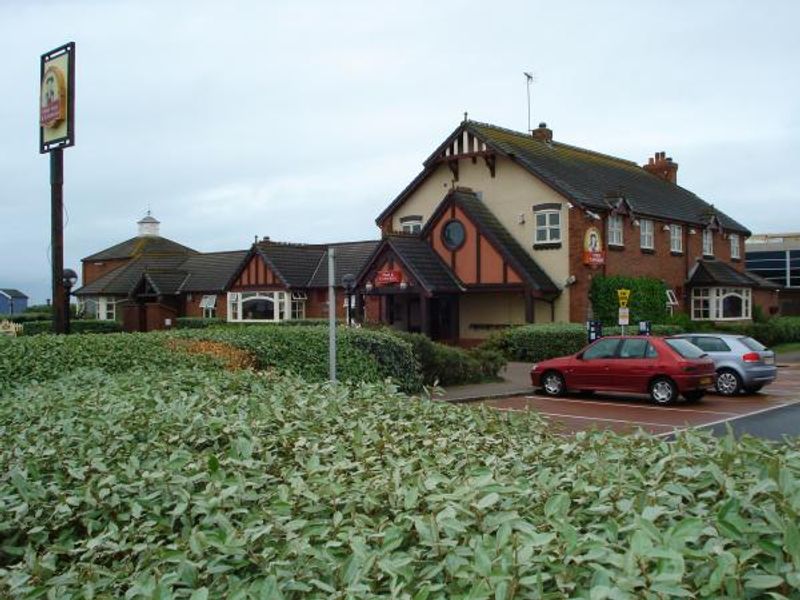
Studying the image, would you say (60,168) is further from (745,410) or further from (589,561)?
(589,561)

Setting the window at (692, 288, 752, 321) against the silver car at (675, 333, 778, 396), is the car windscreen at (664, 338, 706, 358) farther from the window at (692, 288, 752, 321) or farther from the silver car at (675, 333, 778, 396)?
the window at (692, 288, 752, 321)

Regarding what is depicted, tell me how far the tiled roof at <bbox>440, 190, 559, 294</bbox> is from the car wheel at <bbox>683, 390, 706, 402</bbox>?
12675 mm

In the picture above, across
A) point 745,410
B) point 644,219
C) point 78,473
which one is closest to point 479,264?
point 644,219

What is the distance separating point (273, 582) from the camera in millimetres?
2906

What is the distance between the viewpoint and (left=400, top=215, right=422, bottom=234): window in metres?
37.8

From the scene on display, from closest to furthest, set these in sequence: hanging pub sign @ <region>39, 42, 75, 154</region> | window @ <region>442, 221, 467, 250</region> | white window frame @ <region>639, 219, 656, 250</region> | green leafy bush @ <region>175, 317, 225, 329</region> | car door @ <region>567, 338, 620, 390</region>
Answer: hanging pub sign @ <region>39, 42, 75, 154</region>, car door @ <region>567, 338, 620, 390</region>, window @ <region>442, 221, 467, 250</region>, white window frame @ <region>639, 219, 656, 250</region>, green leafy bush @ <region>175, 317, 225, 329</region>

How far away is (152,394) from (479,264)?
26.5m

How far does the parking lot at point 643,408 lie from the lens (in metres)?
15.5

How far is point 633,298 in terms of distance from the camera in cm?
3453

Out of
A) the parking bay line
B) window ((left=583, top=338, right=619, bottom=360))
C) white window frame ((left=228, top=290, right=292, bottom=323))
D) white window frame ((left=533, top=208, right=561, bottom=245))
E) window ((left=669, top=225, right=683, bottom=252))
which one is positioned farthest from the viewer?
white window frame ((left=228, top=290, right=292, bottom=323))

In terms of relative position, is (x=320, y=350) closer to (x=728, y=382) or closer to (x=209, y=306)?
(x=728, y=382)

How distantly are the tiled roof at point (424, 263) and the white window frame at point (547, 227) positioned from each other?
366 centimetres

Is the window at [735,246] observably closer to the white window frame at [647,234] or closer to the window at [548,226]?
the white window frame at [647,234]

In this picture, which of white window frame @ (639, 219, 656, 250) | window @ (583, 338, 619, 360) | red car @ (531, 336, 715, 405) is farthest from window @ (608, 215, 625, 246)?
red car @ (531, 336, 715, 405)
